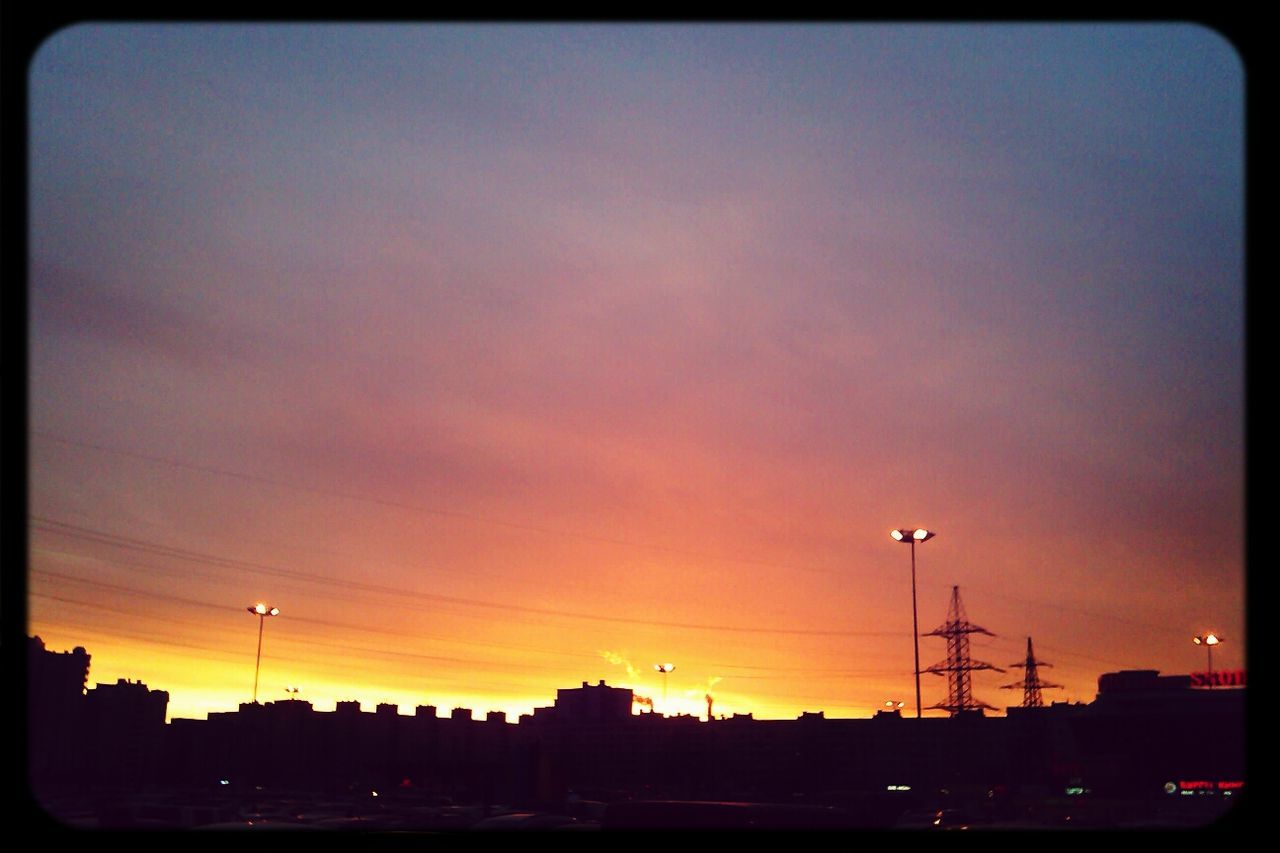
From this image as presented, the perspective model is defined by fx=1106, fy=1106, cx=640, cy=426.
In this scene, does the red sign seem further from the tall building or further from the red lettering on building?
the tall building

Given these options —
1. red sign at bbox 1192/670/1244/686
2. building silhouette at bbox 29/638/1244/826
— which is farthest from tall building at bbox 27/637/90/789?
red sign at bbox 1192/670/1244/686

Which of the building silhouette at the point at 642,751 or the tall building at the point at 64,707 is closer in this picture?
the tall building at the point at 64,707

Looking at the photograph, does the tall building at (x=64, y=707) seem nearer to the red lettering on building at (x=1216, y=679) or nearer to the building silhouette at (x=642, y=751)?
the building silhouette at (x=642, y=751)

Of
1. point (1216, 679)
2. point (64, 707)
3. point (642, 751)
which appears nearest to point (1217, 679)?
point (1216, 679)

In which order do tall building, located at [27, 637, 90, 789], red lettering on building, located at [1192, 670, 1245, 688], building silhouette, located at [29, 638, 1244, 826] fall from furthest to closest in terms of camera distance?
red lettering on building, located at [1192, 670, 1245, 688]
building silhouette, located at [29, 638, 1244, 826]
tall building, located at [27, 637, 90, 789]

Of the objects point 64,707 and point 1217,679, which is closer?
point 64,707

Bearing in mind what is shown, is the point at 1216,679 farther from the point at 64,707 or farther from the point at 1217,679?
the point at 64,707

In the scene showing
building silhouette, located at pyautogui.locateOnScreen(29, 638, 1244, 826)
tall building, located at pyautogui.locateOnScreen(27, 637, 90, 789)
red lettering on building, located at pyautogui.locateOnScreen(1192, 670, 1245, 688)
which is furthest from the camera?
red lettering on building, located at pyautogui.locateOnScreen(1192, 670, 1245, 688)

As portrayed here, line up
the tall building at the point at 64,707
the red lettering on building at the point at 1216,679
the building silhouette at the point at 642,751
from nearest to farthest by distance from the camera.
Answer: the tall building at the point at 64,707, the building silhouette at the point at 642,751, the red lettering on building at the point at 1216,679

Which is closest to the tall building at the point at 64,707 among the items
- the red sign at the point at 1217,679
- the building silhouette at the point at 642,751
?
the building silhouette at the point at 642,751

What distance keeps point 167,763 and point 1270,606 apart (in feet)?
195

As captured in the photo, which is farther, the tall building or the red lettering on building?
the red lettering on building
